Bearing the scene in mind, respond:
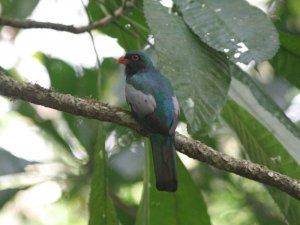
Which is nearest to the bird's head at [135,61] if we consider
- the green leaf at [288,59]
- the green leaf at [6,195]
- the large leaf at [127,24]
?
the large leaf at [127,24]

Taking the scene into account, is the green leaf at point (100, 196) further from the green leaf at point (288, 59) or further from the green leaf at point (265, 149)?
the green leaf at point (288, 59)

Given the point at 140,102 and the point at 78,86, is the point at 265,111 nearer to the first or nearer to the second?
the point at 140,102

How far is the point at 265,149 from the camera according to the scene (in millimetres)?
2604

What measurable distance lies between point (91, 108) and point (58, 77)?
5.57 feet

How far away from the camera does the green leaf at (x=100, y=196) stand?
2.69 meters

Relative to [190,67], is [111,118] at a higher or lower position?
lower

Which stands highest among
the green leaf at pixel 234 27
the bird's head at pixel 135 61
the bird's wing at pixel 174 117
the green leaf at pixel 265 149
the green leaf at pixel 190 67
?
the green leaf at pixel 234 27

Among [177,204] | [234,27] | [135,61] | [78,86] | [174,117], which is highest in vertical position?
[234,27]

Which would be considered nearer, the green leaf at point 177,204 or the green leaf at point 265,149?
the green leaf at point 265,149

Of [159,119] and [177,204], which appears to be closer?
[159,119]

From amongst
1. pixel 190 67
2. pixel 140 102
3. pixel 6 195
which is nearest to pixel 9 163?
pixel 6 195

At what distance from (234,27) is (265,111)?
0.54m

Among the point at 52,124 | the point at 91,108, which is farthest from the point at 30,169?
the point at 91,108

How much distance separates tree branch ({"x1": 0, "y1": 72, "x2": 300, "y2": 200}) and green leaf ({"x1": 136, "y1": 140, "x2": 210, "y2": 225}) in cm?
56
